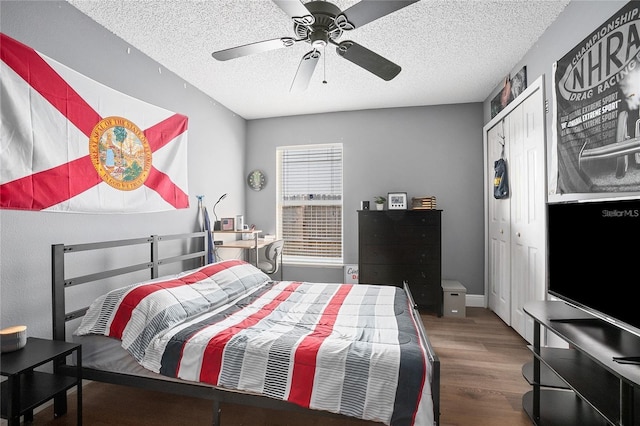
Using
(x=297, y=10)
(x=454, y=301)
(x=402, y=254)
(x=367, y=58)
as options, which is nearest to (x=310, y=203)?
(x=402, y=254)

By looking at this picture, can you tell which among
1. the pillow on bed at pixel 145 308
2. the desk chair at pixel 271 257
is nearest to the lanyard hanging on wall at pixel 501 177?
the desk chair at pixel 271 257

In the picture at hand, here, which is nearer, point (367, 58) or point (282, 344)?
point (282, 344)

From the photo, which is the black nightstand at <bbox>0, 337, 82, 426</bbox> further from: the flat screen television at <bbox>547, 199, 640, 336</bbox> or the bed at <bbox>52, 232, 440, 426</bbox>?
the flat screen television at <bbox>547, 199, 640, 336</bbox>

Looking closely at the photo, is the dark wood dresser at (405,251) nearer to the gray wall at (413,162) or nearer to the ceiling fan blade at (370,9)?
the gray wall at (413,162)

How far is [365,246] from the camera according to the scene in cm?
403

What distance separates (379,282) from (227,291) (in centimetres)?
204

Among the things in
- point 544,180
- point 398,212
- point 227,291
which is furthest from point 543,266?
point 227,291

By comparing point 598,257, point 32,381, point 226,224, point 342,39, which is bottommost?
point 32,381

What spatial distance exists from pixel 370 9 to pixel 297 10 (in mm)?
374

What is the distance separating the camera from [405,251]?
3.93 meters

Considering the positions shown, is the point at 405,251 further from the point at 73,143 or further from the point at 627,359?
the point at 73,143

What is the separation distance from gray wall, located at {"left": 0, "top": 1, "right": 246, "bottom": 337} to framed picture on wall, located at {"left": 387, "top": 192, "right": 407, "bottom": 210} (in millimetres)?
2395

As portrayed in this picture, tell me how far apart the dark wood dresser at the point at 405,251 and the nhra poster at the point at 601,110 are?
1.67 meters

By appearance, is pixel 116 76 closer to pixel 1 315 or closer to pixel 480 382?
pixel 1 315
